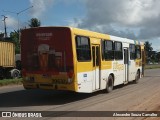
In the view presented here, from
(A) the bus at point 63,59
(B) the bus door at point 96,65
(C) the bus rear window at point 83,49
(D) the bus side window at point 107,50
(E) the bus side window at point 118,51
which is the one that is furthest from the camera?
(E) the bus side window at point 118,51

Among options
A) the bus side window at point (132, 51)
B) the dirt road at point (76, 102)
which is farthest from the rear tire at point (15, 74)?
the dirt road at point (76, 102)

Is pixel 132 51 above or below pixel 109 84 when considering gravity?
above

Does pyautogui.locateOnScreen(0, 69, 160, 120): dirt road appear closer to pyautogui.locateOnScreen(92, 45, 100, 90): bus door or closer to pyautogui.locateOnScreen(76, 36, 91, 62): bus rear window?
pyautogui.locateOnScreen(92, 45, 100, 90): bus door

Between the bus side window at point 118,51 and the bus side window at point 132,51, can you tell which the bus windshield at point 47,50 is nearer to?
the bus side window at point 118,51

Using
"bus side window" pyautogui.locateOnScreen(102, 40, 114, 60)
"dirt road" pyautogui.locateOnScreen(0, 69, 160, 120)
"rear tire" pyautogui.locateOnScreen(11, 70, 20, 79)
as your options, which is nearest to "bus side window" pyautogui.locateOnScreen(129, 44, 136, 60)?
"bus side window" pyautogui.locateOnScreen(102, 40, 114, 60)

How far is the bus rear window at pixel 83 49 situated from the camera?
1548cm

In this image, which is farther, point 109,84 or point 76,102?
point 109,84

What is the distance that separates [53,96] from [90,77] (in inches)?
82.0

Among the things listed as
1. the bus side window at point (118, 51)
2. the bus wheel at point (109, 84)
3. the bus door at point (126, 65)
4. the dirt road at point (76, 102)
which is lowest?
the dirt road at point (76, 102)

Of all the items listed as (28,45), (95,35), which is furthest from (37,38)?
(95,35)

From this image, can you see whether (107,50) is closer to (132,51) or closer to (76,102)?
(76,102)

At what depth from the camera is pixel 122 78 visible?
2180 centimetres

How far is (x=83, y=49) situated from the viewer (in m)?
15.9

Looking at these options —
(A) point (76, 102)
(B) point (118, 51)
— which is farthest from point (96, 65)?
(B) point (118, 51)
